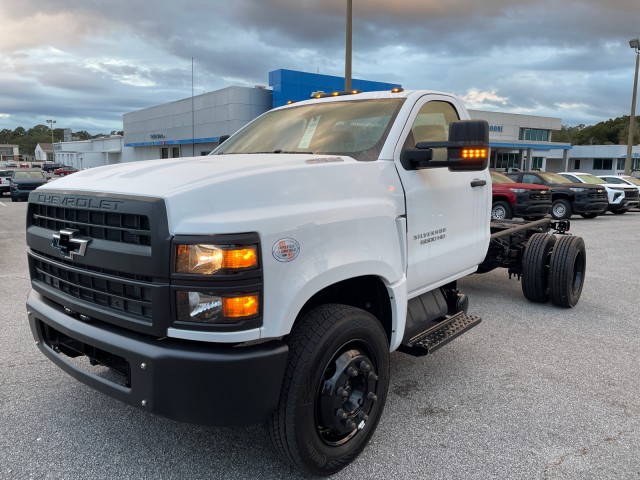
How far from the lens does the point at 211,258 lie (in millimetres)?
2193

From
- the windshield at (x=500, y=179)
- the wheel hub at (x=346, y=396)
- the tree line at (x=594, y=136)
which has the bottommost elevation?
the wheel hub at (x=346, y=396)

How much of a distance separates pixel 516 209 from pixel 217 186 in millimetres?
14689

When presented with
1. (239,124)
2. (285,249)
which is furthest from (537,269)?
(239,124)

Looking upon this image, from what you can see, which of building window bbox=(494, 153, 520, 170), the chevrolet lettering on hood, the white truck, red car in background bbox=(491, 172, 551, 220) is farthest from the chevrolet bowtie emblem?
building window bbox=(494, 153, 520, 170)

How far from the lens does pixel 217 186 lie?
2346 millimetres

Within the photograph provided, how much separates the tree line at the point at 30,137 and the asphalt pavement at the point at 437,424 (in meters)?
156

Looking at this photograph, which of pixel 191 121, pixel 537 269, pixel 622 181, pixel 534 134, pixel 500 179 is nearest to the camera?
pixel 537 269

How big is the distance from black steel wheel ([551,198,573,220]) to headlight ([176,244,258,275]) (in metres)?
18.0

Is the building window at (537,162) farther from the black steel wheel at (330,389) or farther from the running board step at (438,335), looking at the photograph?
the black steel wheel at (330,389)

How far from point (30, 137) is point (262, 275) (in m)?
181

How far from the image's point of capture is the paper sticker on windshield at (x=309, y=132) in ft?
11.9

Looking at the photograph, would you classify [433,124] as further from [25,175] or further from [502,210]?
[25,175]

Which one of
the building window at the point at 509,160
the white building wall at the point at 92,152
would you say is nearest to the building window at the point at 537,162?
the building window at the point at 509,160

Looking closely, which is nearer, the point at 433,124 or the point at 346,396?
the point at 346,396
